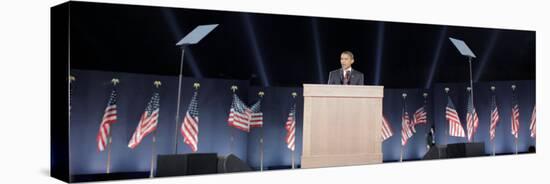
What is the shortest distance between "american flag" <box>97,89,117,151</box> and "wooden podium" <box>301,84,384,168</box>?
2747 millimetres

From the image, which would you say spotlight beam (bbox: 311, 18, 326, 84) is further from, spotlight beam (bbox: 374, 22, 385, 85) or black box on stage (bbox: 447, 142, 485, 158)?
black box on stage (bbox: 447, 142, 485, 158)

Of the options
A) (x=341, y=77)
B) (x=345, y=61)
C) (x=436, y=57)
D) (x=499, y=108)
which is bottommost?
(x=499, y=108)

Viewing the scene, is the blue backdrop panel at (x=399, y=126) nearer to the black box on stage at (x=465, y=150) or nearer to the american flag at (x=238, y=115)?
the black box on stage at (x=465, y=150)

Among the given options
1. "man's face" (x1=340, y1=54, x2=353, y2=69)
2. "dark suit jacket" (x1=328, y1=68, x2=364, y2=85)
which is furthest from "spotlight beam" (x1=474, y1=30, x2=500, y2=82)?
"man's face" (x1=340, y1=54, x2=353, y2=69)

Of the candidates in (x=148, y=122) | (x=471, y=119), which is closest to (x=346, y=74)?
(x=471, y=119)

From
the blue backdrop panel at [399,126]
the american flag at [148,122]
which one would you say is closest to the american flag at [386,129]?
the blue backdrop panel at [399,126]

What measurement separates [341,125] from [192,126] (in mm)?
2226

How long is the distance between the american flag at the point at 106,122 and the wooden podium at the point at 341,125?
2.75m

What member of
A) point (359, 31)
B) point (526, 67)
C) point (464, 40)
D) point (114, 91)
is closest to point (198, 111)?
point (114, 91)

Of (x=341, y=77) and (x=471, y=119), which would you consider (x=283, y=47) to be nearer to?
Answer: (x=341, y=77)

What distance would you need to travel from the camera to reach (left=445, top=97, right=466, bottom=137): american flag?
1286 cm

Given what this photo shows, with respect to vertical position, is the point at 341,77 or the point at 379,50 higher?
the point at 379,50

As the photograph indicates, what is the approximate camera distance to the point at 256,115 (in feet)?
36.5

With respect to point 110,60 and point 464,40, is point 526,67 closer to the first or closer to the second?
point 464,40
